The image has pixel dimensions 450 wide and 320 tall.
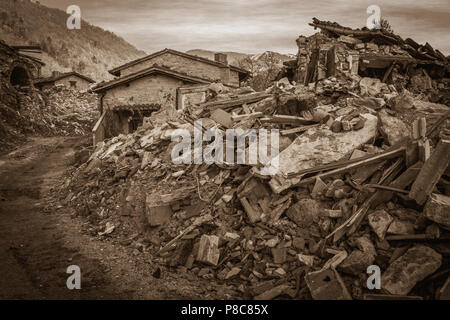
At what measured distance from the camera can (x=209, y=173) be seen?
7.49 meters

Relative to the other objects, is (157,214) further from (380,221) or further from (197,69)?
(197,69)

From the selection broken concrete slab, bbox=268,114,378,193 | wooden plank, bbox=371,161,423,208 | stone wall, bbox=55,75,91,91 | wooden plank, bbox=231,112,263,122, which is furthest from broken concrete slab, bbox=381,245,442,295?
stone wall, bbox=55,75,91,91

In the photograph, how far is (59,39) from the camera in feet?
173

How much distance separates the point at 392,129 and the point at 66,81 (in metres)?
34.2

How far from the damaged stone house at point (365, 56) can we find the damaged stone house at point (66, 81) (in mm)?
26608

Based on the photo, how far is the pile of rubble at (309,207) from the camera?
4.67 meters

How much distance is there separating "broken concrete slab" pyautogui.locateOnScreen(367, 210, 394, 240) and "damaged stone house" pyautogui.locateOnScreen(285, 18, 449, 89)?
859 cm

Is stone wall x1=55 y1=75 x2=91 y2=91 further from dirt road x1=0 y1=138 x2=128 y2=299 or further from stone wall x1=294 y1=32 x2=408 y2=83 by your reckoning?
stone wall x1=294 y1=32 x2=408 y2=83

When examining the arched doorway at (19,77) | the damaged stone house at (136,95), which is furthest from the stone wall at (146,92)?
the arched doorway at (19,77)

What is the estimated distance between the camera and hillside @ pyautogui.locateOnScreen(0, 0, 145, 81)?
149 ft

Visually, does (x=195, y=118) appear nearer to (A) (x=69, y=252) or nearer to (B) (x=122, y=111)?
(A) (x=69, y=252)

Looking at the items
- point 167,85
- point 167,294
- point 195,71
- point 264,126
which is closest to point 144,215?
point 167,294

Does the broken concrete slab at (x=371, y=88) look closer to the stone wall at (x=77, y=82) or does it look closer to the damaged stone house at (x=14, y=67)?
the damaged stone house at (x=14, y=67)

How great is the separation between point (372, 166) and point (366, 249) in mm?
1774
